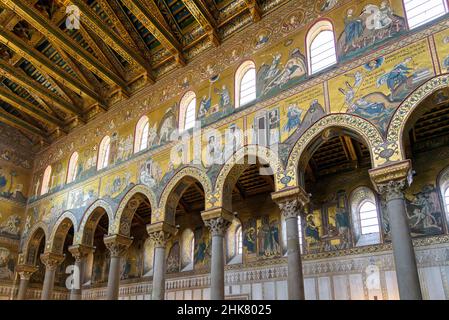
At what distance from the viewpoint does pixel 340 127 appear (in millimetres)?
10391

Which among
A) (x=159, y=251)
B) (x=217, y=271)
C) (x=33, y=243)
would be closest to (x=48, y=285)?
(x=33, y=243)

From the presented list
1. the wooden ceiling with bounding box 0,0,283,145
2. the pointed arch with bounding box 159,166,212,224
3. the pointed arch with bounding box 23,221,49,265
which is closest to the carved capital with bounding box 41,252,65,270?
the pointed arch with bounding box 23,221,49,265

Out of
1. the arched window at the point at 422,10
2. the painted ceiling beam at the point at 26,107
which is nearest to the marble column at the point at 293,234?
the arched window at the point at 422,10

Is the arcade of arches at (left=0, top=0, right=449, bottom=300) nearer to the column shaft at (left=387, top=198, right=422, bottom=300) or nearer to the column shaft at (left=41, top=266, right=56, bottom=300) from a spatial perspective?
the column shaft at (left=387, top=198, right=422, bottom=300)

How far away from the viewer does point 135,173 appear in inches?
623

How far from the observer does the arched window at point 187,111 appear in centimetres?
1511

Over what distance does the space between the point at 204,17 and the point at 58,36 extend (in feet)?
18.7

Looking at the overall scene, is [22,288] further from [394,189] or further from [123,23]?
[394,189]

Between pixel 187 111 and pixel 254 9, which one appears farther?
pixel 187 111

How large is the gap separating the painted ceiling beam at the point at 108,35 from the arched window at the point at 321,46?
7579 mm

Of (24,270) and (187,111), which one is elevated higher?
(187,111)
